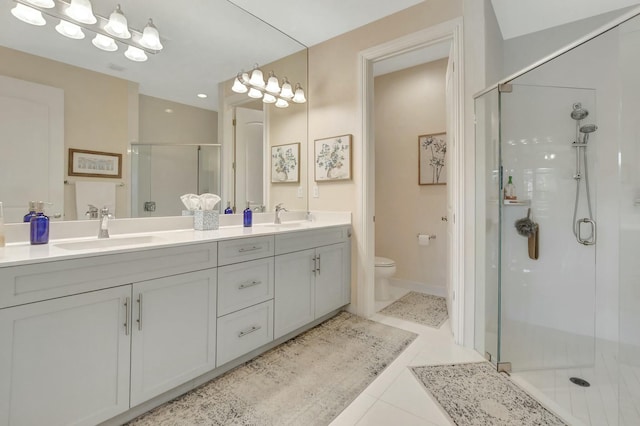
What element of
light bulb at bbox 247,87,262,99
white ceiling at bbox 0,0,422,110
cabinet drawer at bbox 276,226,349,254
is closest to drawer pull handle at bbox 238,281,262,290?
cabinet drawer at bbox 276,226,349,254

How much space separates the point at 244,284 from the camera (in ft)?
6.01

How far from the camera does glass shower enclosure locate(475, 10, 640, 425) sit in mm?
1843

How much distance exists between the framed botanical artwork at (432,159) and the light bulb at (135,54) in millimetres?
2719

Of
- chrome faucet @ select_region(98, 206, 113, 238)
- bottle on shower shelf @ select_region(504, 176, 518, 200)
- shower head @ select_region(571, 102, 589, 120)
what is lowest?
chrome faucet @ select_region(98, 206, 113, 238)

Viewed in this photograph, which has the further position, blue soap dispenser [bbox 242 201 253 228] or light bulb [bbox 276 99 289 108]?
light bulb [bbox 276 99 289 108]

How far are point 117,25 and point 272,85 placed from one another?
1235mm

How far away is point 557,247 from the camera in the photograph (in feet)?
7.76

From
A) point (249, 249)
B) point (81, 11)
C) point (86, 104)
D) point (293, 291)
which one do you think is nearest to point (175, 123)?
point (86, 104)

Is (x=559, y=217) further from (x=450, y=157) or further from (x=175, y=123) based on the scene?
(x=175, y=123)

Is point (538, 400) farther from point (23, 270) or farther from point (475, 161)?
point (23, 270)

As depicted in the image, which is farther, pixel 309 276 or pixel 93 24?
pixel 309 276

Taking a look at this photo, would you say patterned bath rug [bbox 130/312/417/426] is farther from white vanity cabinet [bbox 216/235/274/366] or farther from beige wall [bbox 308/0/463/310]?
beige wall [bbox 308/0/463/310]

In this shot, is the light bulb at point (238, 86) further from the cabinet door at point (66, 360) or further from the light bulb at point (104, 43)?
the cabinet door at point (66, 360)

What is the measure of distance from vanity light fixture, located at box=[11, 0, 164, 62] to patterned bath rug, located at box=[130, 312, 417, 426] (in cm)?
203
